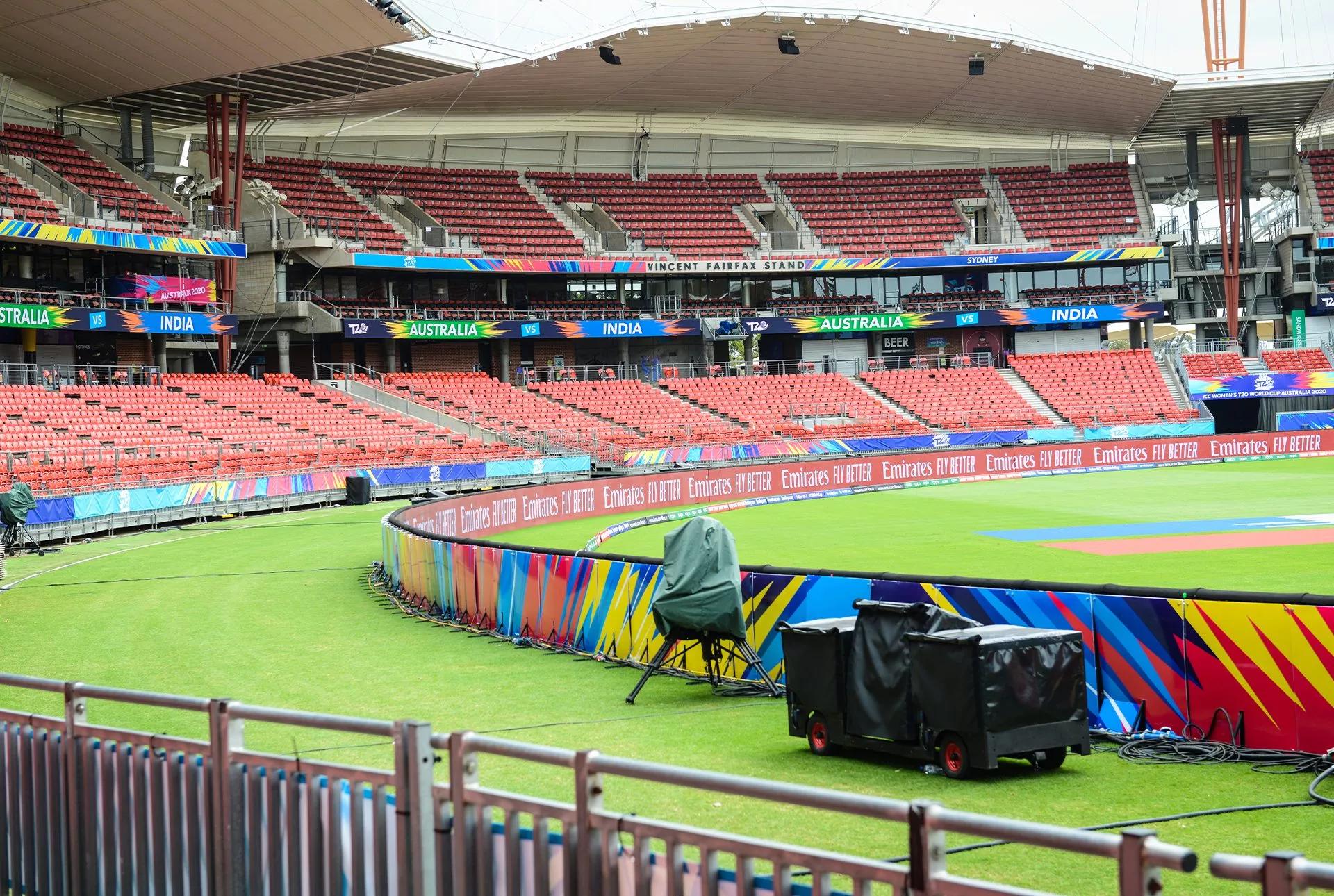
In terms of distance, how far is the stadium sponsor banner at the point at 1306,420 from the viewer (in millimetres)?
60219

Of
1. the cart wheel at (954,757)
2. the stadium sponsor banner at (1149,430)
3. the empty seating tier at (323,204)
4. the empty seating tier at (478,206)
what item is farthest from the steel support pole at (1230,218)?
the cart wheel at (954,757)

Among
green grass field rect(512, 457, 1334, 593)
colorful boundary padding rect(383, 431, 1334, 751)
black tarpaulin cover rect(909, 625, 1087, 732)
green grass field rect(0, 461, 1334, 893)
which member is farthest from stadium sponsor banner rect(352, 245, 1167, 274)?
black tarpaulin cover rect(909, 625, 1087, 732)

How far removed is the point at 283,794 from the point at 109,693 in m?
1.08

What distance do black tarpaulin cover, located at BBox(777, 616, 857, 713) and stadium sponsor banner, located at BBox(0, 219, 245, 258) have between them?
44.2 meters

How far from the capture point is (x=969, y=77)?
65.1 metres

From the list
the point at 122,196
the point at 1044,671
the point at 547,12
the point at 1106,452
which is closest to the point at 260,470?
the point at 122,196

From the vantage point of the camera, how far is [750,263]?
6869 cm

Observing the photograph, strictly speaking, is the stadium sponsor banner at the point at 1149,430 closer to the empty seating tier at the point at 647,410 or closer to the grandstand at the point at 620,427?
the grandstand at the point at 620,427

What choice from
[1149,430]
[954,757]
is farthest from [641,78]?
[954,757]

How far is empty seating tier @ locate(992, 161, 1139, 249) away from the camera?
2889 inches

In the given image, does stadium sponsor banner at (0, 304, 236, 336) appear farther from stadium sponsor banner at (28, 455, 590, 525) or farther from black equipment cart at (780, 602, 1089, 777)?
black equipment cart at (780, 602, 1089, 777)

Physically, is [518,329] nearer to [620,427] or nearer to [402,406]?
[402,406]

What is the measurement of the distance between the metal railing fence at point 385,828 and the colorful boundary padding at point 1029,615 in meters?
4.02

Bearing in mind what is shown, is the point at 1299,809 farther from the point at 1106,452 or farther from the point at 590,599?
the point at 1106,452
